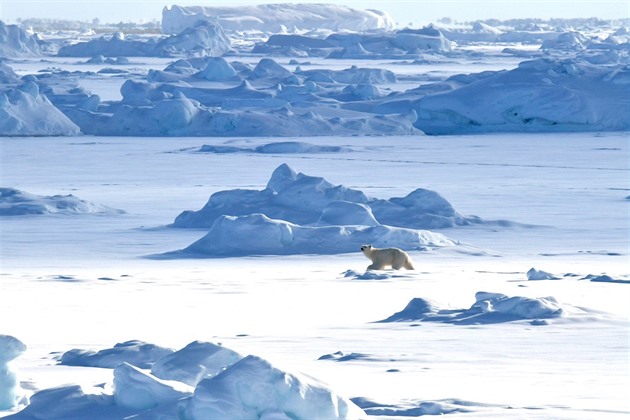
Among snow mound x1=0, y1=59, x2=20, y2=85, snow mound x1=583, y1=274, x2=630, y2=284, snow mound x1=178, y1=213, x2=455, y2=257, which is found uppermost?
snow mound x1=583, y1=274, x2=630, y2=284

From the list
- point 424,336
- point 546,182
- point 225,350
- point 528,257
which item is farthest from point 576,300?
point 546,182

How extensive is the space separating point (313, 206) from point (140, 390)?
782cm

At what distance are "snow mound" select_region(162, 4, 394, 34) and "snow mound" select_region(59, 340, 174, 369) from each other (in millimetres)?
78096

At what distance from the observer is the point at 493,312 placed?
6043 mm

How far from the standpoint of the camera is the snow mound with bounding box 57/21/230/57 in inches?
1927

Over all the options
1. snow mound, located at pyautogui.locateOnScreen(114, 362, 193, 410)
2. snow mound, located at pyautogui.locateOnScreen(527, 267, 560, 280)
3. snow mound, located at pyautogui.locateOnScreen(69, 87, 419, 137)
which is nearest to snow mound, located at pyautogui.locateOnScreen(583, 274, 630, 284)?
snow mound, located at pyautogui.locateOnScreen(527, 267, 560, 280)

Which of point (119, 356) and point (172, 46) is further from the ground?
point (119, 356)

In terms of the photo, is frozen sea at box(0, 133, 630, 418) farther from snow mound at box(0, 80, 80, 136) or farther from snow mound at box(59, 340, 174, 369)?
snow mound at box(0, 80, 80, 136)

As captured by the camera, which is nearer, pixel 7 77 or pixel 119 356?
pixel 119 356

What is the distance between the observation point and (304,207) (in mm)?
11328

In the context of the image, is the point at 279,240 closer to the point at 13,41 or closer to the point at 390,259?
the point at 390,259

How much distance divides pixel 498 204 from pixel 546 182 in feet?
6.95

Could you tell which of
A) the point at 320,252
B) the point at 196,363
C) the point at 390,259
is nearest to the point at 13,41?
the point at 320,252

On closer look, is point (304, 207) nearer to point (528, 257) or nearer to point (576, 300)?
point (528, 257)
